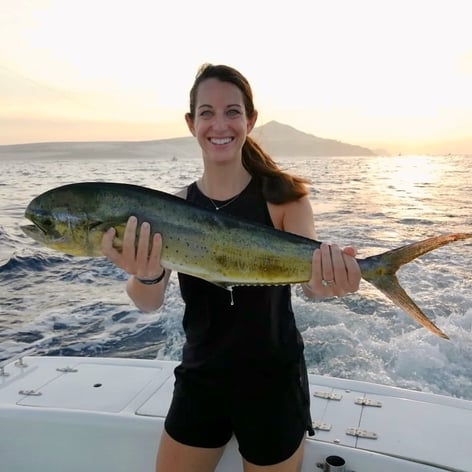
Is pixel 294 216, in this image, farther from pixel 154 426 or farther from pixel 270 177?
pixel 154 426

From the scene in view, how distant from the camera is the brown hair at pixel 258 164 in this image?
230 cm

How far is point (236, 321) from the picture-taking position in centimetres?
221

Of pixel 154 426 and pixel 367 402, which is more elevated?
pixel 367 402

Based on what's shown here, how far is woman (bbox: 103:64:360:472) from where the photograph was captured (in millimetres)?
2131

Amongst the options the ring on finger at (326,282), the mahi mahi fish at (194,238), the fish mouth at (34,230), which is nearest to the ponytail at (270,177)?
the mahi mahi fish at (194,238)

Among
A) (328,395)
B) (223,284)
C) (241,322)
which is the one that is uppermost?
(223,284)

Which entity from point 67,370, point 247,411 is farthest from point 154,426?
point 67,370

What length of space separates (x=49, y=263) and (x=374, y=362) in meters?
7.21

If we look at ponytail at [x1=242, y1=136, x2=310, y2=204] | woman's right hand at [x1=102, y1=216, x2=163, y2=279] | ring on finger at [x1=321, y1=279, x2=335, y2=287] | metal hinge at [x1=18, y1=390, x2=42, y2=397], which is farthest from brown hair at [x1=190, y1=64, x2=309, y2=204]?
metal hinge at [x1=18, y1=390, x2=42, y2=397]

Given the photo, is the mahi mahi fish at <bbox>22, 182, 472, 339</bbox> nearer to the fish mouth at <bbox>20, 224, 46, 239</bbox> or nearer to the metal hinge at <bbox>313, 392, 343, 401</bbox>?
the fish mouth at <bbox>20, 224, 46, 239</bbox>

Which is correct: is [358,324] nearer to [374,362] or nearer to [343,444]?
[374,362]

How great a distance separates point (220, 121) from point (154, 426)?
153 cm

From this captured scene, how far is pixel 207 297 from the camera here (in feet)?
7.48

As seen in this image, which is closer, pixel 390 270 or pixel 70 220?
pixel 70 220
